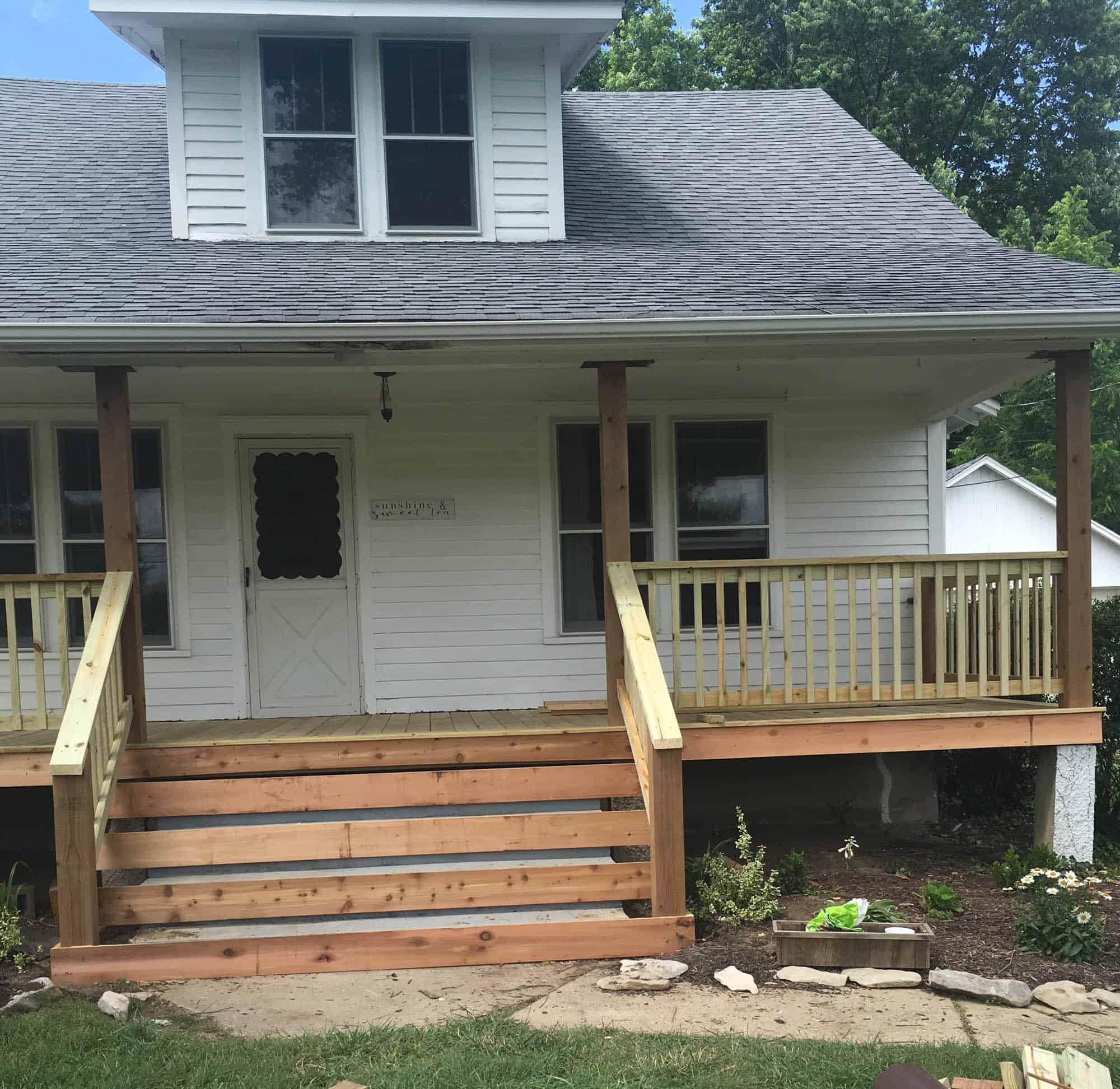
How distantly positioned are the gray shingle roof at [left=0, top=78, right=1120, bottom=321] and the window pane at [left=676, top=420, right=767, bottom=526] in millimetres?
1338

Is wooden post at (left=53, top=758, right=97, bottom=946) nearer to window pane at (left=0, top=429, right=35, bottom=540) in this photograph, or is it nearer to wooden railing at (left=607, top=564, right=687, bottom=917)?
wooden railing at (left=607, top=564, right=687, bottom=917)

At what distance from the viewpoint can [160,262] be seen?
685cm

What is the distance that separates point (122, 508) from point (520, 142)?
4.05 meters

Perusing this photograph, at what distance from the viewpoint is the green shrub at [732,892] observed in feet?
18.1

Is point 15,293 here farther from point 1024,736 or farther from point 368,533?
point 1024,736

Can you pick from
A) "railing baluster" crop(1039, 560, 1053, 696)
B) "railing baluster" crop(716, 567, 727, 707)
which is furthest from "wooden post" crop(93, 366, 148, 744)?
"railing baluster" crop(1039, 560, 1053, 696)

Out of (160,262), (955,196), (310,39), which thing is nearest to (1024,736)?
(160,262)

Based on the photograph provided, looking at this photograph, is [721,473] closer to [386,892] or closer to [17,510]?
[386,892]

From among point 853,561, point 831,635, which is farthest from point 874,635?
point 853,561

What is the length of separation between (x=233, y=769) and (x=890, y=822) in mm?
4783

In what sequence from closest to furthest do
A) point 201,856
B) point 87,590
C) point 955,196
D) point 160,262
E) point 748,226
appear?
point 201,856 → point 87,590 → point 160,262 → point 748,226 → point 955,196

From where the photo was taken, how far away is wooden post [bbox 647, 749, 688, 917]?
5.17 metres

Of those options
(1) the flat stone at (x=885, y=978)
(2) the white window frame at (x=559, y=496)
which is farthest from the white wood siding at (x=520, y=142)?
(1) the flat stone at (x=885, y=978)

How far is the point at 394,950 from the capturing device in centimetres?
500
